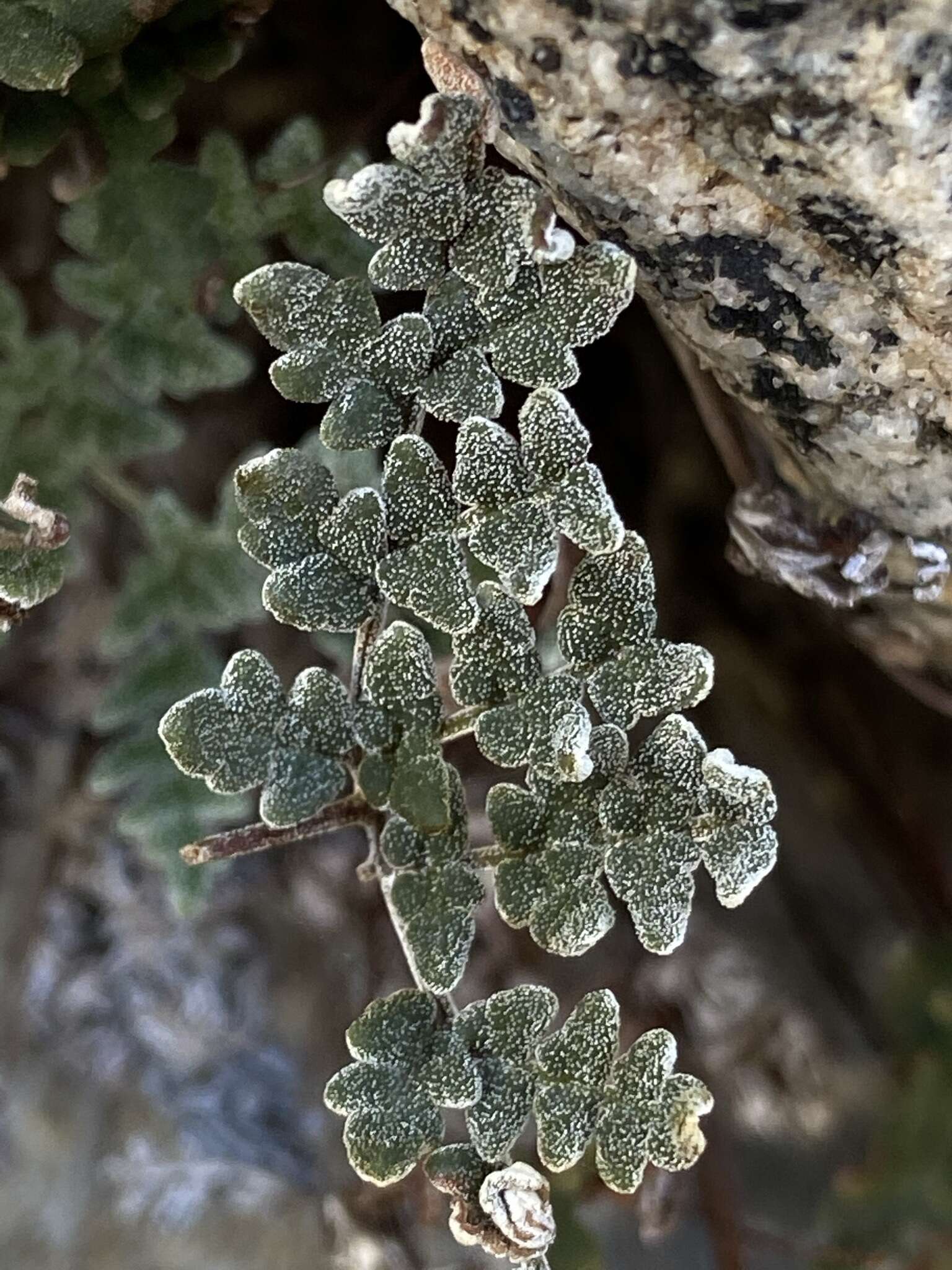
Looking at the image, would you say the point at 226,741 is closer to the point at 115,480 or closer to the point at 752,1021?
the point at 115,480

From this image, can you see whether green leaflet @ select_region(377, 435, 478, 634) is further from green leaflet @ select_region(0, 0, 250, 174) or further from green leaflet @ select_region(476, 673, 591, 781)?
green leaflet @ select_region(0, 0, 250, 174)

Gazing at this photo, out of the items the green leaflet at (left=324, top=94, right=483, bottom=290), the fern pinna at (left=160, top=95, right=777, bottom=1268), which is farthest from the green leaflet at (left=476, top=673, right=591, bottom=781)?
the green leaflet at (left=324, top=94, right=483, bottom=290)

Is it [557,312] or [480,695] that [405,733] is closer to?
[480,695]

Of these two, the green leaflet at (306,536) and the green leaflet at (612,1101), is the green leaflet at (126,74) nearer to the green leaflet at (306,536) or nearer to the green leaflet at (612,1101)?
the green leaflet at (306,536)

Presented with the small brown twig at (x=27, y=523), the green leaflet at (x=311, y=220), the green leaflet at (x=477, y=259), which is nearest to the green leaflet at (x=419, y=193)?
the green leaflet at (x=477, y=259)

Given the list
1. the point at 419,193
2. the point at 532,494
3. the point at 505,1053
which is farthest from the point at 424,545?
the point at 505,1053

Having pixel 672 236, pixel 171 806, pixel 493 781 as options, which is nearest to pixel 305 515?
pixel 672 236

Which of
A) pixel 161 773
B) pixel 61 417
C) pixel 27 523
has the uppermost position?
pixel 27 523
